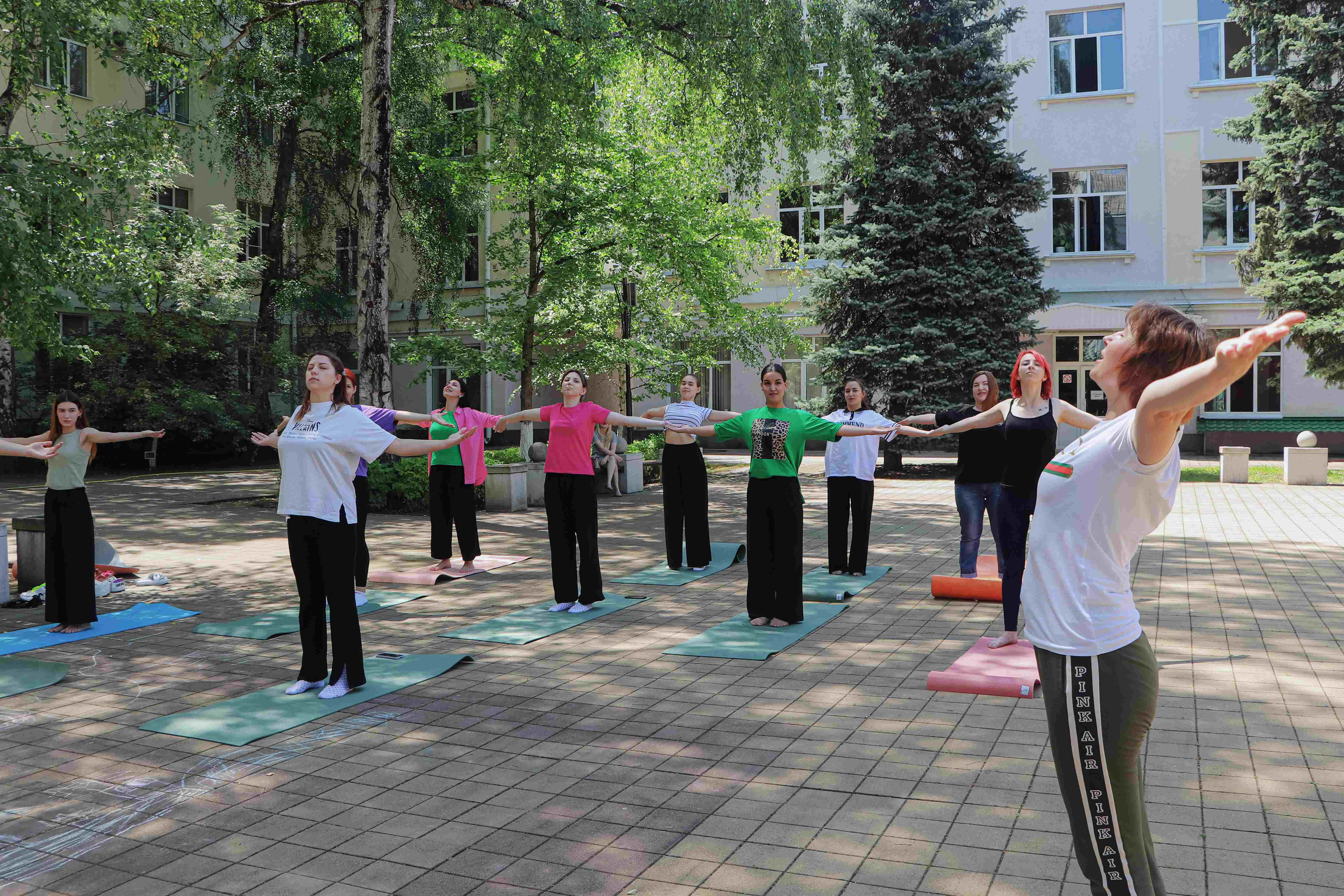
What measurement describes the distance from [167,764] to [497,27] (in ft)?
45.0

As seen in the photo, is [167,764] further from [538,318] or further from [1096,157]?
[1096,157]

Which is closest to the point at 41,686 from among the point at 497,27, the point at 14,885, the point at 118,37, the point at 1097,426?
the point at 14,885

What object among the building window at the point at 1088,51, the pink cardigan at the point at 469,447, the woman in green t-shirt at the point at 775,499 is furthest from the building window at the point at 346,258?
the woman in green t-shirt at the point at 775,499

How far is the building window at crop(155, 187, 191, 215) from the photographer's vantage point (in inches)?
1259

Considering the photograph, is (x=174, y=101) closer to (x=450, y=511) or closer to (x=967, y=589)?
(x=450, y=511)

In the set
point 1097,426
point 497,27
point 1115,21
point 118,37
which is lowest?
point 1097,426

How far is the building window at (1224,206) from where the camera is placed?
29469 millimetres

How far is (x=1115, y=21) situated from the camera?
30.4m

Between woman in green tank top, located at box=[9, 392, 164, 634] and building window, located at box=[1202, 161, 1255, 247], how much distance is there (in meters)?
29.5

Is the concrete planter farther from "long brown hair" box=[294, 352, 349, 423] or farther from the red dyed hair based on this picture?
"long brown hair" box=[294, 352, 349, 423]

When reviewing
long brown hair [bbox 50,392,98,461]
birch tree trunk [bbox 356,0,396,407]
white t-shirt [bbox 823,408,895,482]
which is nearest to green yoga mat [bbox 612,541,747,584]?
white t-shirt [bbox 823,408,895,482]

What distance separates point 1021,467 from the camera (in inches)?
287

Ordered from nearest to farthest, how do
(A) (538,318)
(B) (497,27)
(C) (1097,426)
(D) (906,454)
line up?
(C) (1097,426), (B) (497,27), (A) (538,318), (D) (906,454)

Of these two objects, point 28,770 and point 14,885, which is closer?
point 14,885
